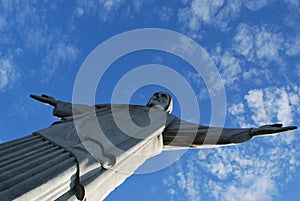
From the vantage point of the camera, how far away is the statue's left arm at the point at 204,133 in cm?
748

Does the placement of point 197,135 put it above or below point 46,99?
below

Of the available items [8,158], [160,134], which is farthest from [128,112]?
[8,158]

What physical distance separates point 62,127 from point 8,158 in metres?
1.73

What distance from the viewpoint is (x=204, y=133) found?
8531 millimetres

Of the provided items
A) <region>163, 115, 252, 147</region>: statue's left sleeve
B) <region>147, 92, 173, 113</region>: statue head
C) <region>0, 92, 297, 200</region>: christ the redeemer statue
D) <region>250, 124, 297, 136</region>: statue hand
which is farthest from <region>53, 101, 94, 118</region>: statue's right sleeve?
<region>250, 124, 297, 136</region>: statue hand

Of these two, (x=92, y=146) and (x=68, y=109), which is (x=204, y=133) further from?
(x=68, y=109)

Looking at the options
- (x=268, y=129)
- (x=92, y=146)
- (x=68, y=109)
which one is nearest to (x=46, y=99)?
(x=68, y=109)

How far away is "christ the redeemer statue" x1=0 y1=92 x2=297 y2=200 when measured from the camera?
5141 millimetres

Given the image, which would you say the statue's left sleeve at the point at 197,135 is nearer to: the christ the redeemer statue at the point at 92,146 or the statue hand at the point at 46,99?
the christ the redeemer statue at the point at 92,146

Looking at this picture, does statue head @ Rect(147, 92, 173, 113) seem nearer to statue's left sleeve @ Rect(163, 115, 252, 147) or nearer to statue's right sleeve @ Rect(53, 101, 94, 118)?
statue's left sleeve @ Rect(163, 115, 252, 147)

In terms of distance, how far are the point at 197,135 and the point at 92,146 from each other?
2.81 metres

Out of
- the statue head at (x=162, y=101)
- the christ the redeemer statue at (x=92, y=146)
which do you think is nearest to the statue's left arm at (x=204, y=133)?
the christ the redeemer statue at (x=92, y=146)

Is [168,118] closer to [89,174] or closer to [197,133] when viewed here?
[197,133]

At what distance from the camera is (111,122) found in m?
8.18
